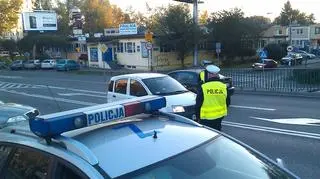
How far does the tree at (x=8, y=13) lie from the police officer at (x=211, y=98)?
207ft

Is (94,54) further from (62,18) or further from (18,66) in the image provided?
(62,18)

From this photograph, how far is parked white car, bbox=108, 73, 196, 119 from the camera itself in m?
10.7

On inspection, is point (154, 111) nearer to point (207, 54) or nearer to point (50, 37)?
point (207, 54)

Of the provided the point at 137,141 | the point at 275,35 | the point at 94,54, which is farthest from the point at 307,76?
the point at 275,35

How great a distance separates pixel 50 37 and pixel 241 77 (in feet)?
160

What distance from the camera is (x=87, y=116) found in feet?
9.32

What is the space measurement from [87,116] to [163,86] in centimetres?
872

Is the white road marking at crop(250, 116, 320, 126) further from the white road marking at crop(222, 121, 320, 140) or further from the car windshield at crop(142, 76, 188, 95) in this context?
the car windshield at crop(142, 76, 188, 95)

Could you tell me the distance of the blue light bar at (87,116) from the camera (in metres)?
2.68

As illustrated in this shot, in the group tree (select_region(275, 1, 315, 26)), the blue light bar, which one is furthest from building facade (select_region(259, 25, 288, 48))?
the blue light bar

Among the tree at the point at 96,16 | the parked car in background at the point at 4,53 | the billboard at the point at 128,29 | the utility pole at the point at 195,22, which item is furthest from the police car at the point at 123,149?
the tree at the point at 96,16

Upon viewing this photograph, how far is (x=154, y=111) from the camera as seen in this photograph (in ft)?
11.1

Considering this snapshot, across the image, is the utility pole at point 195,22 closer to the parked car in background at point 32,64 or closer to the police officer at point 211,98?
the parked car in background at point 32,64

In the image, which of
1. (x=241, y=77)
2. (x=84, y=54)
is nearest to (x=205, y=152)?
(x=241, y=77)
